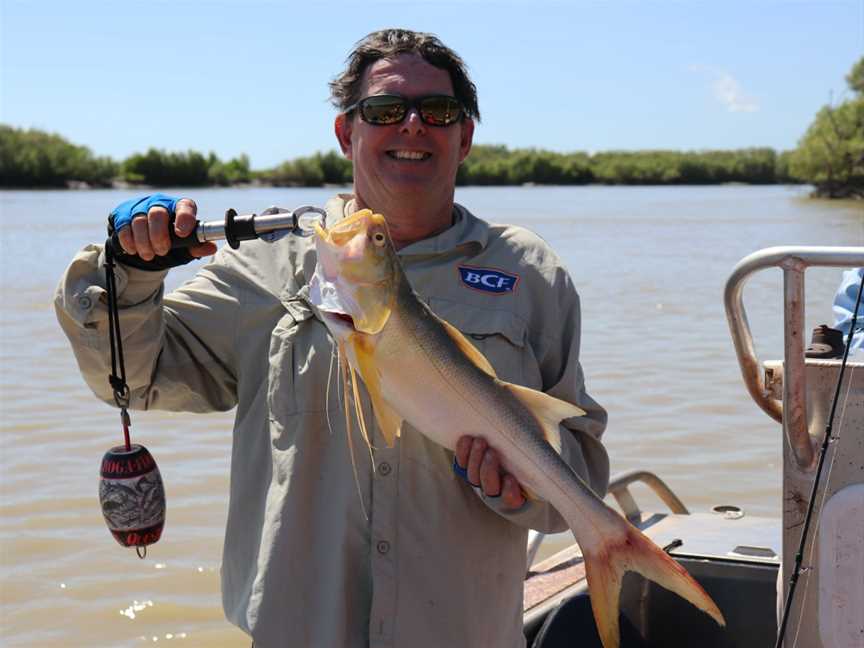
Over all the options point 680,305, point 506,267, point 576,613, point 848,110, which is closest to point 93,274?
point 506,267

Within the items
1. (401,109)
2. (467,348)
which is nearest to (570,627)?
(467,348)

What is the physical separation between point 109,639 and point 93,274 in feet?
Result: 13.8

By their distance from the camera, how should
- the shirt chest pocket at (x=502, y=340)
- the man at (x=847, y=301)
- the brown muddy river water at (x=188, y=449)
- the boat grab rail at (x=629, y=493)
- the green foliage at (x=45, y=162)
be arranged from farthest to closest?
the green foliage at (x=45, y=162), the brown muddy river water at (x=188, y=449), the boat grab rail at (x=629, y=493), the man at (x=847, y=301), the shirt chest pocket at (x=502, y=340)

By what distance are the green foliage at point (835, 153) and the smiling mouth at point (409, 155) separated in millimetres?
60827

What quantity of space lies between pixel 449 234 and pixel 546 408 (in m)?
0.62

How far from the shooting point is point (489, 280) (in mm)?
2986

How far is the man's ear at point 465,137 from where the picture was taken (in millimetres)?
3172

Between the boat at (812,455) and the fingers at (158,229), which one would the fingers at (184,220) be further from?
the boat at (812,455)

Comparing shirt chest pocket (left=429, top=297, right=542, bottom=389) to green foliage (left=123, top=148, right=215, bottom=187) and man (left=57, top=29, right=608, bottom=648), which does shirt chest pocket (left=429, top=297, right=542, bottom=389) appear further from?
green foliage (left=123, top=148, right=215, bottom=187)

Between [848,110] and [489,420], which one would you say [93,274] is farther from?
[848,110]

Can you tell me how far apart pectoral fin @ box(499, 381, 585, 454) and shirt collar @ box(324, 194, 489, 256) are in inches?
20.6

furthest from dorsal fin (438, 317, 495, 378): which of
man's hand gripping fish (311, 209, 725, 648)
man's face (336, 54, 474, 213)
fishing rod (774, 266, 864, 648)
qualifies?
fishing rod (774, 266, 864, 648)

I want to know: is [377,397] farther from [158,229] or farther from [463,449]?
[158,229]

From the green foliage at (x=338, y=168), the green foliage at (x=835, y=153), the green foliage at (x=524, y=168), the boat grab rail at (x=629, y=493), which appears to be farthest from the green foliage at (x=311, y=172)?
the boat grab rail at (x=629, y=493)
